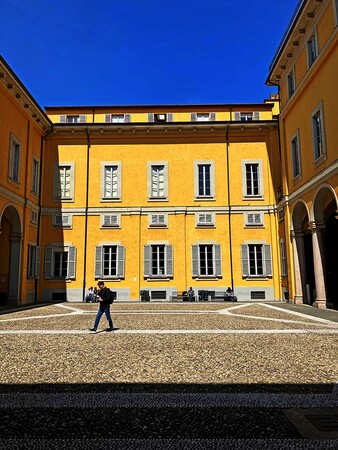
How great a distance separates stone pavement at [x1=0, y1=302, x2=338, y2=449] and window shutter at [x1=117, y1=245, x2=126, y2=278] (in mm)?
11837

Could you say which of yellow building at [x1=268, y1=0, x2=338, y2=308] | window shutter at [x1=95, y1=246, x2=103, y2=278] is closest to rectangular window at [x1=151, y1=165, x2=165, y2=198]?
window shutter at [x1=95, y1=246, x2=103, y2=278]

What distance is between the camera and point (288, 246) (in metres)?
18.9

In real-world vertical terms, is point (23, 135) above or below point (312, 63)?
below

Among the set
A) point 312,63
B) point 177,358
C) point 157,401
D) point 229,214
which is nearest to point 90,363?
point 177,358

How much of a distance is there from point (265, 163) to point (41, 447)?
69.2ft

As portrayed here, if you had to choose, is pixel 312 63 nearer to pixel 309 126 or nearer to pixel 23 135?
pixel 309 126

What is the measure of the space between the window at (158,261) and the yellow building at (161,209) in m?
0.06

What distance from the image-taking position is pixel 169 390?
4.84 m

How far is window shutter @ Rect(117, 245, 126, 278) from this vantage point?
70.0ft

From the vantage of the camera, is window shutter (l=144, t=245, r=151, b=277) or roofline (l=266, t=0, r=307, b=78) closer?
roofline (l=266, t=0, r=307, b=78)

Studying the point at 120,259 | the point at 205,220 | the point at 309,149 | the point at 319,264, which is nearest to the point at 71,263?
the point at 120,259

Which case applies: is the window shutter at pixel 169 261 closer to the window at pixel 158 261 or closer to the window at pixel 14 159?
the window at pixel 158 261

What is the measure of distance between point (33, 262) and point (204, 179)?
10.8 m

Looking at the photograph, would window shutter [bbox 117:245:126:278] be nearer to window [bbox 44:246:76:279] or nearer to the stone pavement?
window [bbox 44:246:76:279]
